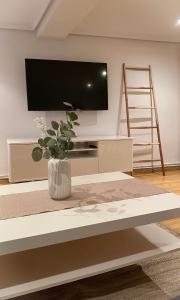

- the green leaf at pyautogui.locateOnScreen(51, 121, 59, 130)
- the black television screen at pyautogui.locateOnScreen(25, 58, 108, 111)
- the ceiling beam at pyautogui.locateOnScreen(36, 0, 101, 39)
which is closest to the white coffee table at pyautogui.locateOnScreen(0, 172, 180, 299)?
the green leaf at pyautogui.locateOnScreen(51, 121, 59, 130)

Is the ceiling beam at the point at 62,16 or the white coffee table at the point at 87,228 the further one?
the ceiling beam at the point at 62,16

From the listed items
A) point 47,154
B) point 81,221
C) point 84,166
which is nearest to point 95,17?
point 84,166

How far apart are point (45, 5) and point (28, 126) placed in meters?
1.52

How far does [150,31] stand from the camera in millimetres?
3648

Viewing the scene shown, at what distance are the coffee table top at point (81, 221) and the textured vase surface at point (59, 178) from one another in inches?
6.1

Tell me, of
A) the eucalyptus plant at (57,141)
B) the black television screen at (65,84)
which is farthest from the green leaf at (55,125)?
the black television screen at (65,84)

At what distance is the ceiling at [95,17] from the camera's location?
263cm

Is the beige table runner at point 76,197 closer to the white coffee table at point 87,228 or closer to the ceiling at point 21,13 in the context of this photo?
the white coffee table at point 87,228

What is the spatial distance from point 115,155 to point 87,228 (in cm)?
249

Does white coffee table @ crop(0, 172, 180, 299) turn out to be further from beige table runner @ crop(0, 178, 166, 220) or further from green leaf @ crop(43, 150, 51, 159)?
green leaf @ crop(43, 150, 51, 159)

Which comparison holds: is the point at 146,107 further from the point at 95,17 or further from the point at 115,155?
the point at 95,17

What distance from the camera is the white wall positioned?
342cm

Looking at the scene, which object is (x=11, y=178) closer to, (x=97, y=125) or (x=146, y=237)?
(x=97, y=125)

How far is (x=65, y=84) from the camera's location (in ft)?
11.6
